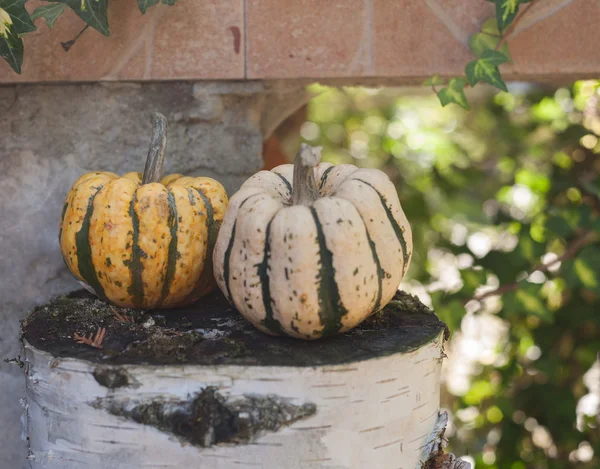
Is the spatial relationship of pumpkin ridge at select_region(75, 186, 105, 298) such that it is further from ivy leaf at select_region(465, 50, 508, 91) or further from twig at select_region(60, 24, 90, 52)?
ivy leaf at select_region(465, 50, 508, 91)

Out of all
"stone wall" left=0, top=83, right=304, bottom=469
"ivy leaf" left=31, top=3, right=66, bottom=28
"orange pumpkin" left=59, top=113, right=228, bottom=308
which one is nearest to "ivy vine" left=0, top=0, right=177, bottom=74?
"ivy leaf" left=31, top=3, right=66, bottom=28

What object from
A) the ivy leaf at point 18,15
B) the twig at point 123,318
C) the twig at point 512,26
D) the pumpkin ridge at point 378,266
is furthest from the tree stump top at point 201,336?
the twig at point 512,26

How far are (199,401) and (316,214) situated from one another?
17.3 inches

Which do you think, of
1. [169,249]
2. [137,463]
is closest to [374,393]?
[137,463]

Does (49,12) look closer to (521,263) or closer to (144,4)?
(144,4)

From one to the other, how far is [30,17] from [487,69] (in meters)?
1.20

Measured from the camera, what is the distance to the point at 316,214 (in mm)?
1351

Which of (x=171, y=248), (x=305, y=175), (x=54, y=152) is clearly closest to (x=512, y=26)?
(x=305, y=175)

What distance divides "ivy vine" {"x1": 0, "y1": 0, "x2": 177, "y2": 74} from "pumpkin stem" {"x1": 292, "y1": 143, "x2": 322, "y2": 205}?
66cm

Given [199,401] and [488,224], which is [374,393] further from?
[488,224]

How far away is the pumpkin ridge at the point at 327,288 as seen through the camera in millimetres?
1328

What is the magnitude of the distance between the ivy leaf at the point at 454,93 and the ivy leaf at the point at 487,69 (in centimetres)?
5

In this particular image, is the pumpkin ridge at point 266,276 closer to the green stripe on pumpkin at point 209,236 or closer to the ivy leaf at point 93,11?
the green stripe on pumpkin at point 209,236

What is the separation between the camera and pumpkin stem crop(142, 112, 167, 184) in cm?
165
